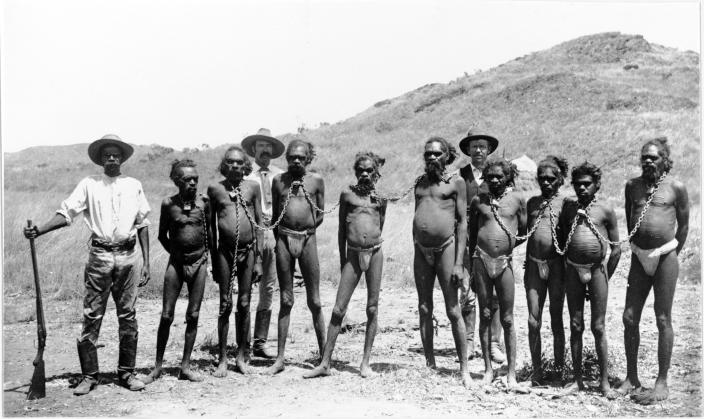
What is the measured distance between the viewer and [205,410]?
505 centimetres

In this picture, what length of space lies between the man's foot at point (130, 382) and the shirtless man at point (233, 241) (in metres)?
0.71

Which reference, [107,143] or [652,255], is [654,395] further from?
[107,143]

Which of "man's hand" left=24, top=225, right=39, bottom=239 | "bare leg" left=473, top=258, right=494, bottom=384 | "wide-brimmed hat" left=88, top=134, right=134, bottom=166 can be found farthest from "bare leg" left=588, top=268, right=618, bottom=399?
"man's hand" left=24, top=225, right=39, bottom=239

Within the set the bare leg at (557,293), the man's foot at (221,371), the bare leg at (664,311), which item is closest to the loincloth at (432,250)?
the bare leg at (557,293)

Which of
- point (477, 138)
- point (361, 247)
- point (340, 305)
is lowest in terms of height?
point (340, 305)

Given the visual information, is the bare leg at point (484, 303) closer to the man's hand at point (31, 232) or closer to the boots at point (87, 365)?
the boots at point (87, 365)

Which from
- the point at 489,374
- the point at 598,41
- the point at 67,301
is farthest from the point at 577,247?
the point at 598,41

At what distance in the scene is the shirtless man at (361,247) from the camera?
19.0 feet

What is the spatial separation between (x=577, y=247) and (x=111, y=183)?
4.17 meters

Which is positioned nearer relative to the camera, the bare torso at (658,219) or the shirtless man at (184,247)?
the bare torso at (658,219)

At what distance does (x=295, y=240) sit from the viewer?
590 centimetres

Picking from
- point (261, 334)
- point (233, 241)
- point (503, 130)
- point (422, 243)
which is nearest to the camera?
point (422, 243)

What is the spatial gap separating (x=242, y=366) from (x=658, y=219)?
4.01m

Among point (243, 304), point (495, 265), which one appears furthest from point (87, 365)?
point (495, 265)
